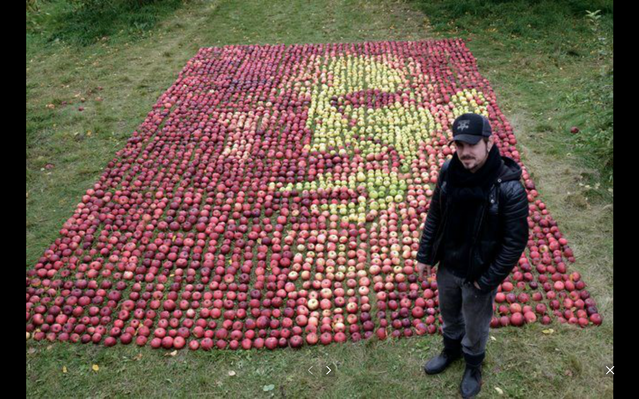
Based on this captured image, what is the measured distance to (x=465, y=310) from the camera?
4137 millimetres

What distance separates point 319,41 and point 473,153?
12.5m

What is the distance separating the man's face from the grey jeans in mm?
1206

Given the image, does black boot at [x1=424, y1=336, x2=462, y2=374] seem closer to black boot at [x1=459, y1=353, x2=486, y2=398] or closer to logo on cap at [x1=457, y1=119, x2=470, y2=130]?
black boot at [x1=459, y1=353, x2=486, y2=398]

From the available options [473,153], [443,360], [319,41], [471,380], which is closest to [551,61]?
[319,41]

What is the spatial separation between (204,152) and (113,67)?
6.80 metres

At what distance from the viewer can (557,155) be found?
828cm

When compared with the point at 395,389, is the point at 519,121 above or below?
above

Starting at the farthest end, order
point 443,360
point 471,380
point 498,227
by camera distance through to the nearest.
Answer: point 443,360 → point 471,380 → point 498,227

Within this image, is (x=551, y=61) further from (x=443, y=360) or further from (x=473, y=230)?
(x=473, y=230)

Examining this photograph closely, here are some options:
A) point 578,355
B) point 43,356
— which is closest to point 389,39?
point 578,355

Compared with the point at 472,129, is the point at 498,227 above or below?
below

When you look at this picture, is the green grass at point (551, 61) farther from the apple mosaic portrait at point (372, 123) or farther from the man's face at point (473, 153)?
the man's face at point (473, 153)

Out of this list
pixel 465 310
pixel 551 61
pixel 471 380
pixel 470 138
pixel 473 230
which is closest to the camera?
pixel 470 138
